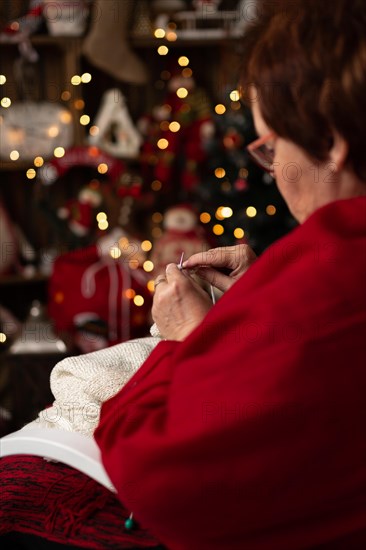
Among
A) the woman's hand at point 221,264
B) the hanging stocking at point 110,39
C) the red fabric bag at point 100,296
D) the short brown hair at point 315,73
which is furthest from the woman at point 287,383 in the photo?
the hanging stocking at point 110,39

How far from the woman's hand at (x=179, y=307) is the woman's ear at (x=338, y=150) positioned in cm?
23

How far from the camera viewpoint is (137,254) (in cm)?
321

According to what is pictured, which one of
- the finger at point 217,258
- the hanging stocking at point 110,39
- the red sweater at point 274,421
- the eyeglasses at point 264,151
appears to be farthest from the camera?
the hanging stocking at point 110,39

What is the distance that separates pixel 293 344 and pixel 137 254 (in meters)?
2.42

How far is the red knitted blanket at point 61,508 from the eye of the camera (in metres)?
1.00

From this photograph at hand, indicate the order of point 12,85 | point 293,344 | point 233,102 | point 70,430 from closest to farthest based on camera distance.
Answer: point 293,344
point 70,430
point 233,102
point 12,85

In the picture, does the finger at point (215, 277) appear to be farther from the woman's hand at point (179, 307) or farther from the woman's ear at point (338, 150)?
the woman's ear at point (338, 150)

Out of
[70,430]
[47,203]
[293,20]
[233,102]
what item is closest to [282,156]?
[293,20]

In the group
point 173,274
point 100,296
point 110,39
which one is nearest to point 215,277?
point 173,274

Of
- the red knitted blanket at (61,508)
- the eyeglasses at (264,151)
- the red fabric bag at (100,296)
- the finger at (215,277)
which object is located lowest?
the red fabric bag at (100,296)

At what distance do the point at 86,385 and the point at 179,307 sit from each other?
0.21m

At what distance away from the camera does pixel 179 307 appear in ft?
3.21

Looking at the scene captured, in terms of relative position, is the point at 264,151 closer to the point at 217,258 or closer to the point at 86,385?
the point at 217,258

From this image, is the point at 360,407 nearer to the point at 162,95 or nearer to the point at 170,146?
the point at 170,146
